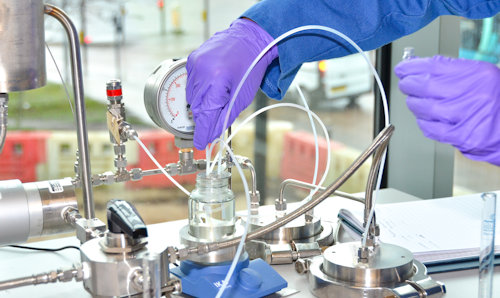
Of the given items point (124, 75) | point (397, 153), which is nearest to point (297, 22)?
point (397, 153)

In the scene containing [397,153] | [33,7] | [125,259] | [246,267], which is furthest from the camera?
[397,153]

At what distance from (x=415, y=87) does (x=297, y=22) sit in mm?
413

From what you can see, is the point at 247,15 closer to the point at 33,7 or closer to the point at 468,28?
the point at 33,7

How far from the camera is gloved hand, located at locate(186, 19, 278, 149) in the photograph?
3.41ft

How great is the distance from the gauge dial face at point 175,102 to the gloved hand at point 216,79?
0.15 metres

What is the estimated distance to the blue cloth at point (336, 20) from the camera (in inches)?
47.0

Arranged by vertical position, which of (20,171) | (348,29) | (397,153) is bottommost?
(20,171)

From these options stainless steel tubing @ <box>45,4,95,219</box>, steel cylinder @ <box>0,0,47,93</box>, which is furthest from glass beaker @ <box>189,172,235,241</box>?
steel cylinder @ <box>0,0,47,93</box>

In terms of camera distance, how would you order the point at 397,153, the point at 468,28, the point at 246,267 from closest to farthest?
1. the point at 246,267
2. the point at 397,153
3. the point at 468,28

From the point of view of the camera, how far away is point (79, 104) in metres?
1.04

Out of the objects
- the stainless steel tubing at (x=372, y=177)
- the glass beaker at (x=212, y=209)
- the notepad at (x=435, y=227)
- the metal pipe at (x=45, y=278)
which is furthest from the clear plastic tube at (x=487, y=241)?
the metal pipe at (x=45, y=278)

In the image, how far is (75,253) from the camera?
1.32 meters

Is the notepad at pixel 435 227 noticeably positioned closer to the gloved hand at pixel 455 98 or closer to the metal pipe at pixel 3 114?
the gloved hand at pixel 455 98

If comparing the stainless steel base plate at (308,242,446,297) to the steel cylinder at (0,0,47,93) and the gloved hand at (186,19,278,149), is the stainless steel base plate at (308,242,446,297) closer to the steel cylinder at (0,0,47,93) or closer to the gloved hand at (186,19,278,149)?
the gloved hand at (186,19,278,149)
